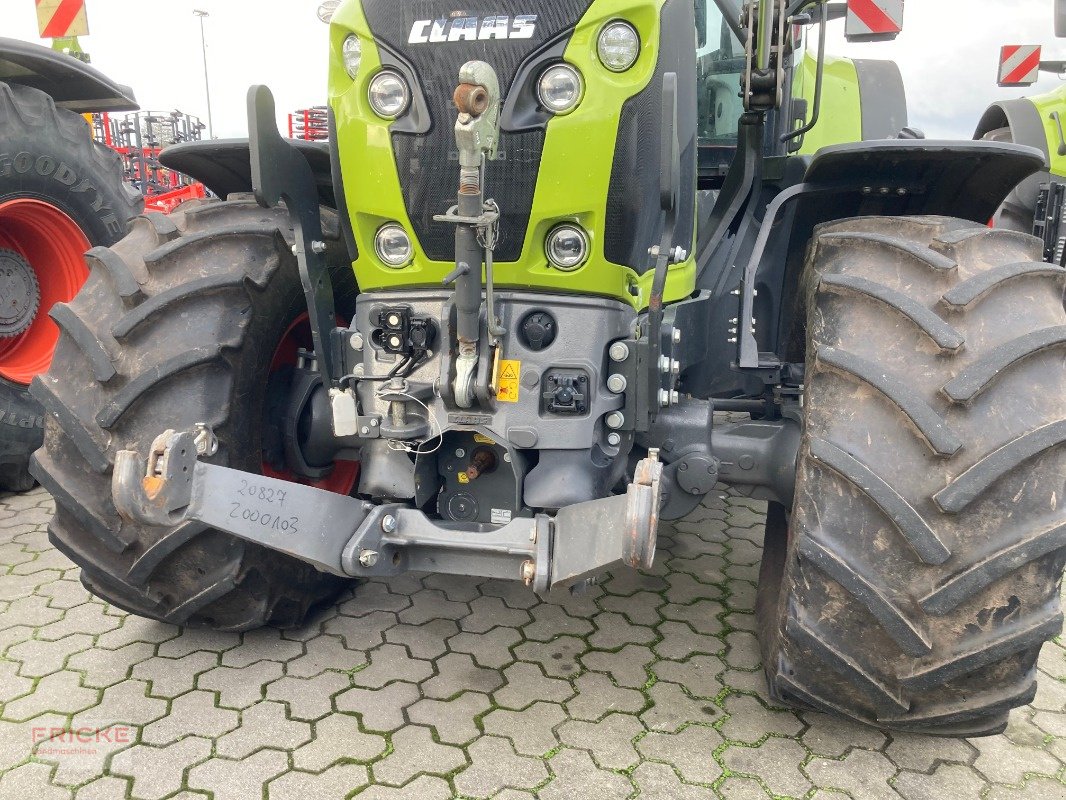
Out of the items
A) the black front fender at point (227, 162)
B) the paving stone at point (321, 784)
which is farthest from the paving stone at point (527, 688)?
the black front fender at point (227, 162)

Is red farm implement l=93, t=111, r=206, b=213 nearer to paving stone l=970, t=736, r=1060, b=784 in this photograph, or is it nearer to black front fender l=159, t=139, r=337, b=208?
black front fender l=159, t=139, r=337, b=208

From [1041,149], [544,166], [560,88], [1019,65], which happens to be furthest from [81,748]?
[1019,65]

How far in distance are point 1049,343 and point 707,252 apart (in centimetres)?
130

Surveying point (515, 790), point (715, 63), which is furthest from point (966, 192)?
point (515, 790)

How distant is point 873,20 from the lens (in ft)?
9.45

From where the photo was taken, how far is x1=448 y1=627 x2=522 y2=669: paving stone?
9.39ft

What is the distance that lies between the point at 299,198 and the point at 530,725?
1661mm

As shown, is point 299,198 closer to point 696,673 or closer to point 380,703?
point 380,703

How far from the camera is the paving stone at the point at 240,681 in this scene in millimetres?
2633

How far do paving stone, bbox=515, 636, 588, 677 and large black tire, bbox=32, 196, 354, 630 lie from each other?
0.84m

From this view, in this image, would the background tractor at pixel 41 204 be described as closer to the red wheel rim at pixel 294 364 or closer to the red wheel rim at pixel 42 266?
the red wheel rim at pixel 42 266

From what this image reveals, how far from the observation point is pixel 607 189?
2.27 meters

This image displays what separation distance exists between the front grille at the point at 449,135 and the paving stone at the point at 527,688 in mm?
1314

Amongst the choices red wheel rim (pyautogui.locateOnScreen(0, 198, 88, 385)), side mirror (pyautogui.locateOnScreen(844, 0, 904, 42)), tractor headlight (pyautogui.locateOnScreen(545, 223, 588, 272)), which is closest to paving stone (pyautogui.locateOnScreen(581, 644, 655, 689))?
tractor headlight (pyautogui.locateOnScreen(545, 223, 588, 272))
